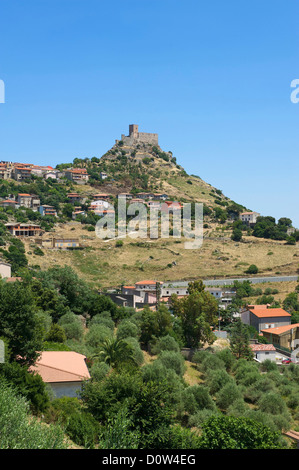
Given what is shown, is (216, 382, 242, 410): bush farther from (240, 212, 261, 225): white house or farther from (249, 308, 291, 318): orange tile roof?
(240, 212, 261, 225): white house

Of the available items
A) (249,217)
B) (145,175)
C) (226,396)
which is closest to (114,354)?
(226,396)

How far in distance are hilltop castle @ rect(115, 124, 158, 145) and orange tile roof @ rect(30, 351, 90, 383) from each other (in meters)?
130

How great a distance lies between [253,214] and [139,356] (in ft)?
265

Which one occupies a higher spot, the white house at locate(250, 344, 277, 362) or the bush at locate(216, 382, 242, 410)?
the bush at locate(216, 382, 242, 410)

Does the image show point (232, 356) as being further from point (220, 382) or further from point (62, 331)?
point (62, 331)

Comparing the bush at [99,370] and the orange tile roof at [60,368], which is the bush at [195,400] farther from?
the orange tile roof at [60,368]

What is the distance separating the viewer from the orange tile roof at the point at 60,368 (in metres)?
18.3

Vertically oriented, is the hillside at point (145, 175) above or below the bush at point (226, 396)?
above

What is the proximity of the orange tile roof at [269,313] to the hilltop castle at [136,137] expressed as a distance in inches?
4110

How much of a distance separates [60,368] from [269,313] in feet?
110

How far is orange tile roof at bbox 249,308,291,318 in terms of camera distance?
47844mm

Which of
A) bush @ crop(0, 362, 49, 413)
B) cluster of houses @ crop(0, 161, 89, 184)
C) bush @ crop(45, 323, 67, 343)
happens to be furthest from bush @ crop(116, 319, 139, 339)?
cluster of houses @ crop(0, 161, 89, 184)

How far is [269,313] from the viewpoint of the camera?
48.4 metres

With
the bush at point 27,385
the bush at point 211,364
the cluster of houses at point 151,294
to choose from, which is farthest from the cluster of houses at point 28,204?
the bush at point 27,385
